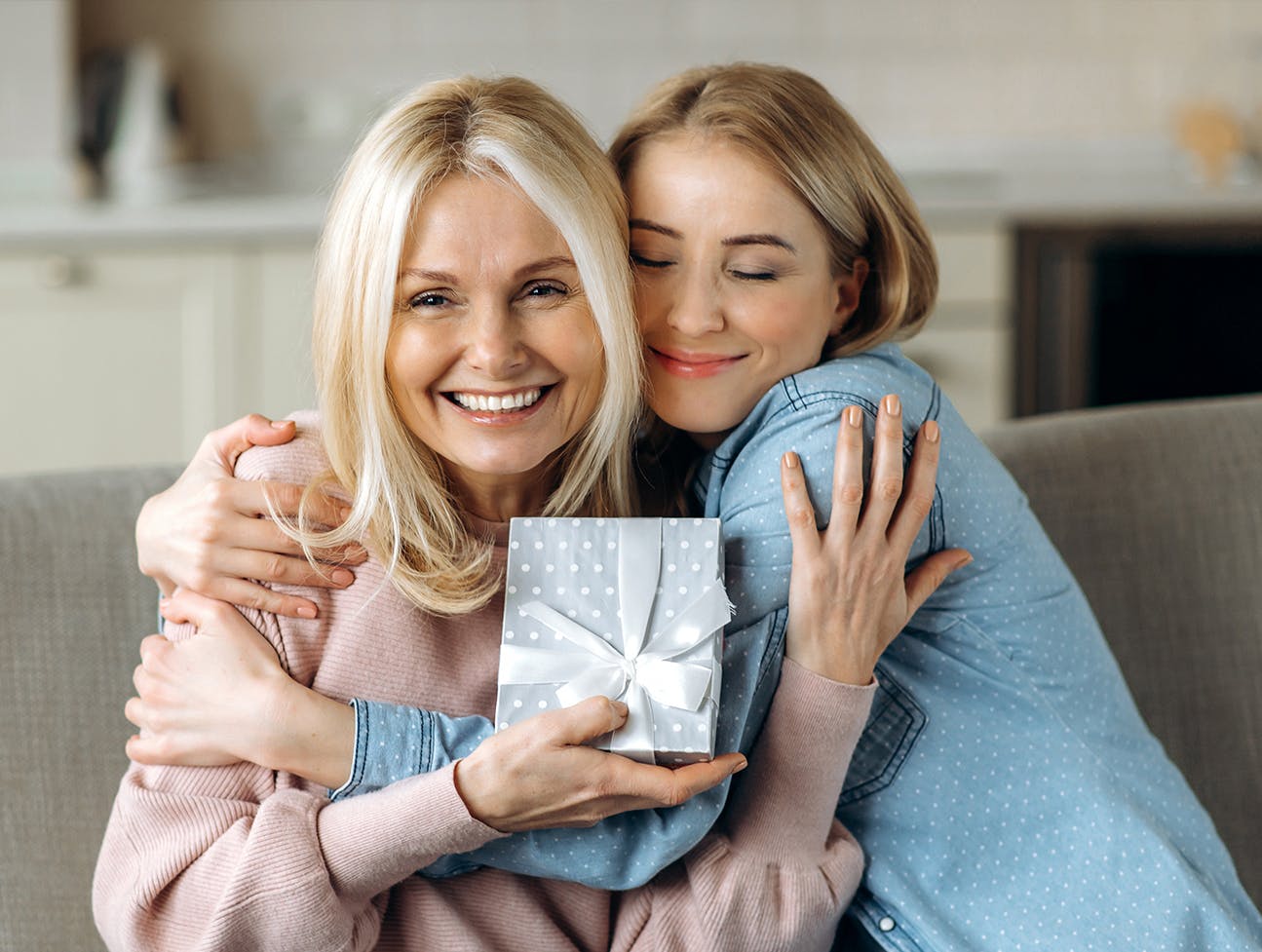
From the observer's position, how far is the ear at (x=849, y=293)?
136 cm

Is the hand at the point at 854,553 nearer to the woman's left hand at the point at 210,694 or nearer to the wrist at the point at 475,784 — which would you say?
the wrist at the point at 475,784

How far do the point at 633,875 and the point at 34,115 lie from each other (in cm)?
269

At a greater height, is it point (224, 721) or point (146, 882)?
point (224, 721)

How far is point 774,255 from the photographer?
1267mm

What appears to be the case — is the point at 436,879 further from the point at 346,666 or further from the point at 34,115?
the point at 34,115

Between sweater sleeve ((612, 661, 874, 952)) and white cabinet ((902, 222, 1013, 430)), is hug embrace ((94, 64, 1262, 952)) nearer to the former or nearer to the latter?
sweater sleeve ((612, 661, 874, 952))

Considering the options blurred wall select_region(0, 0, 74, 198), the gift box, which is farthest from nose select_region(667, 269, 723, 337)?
blurred wall select_region(0, 0, 74, 198)

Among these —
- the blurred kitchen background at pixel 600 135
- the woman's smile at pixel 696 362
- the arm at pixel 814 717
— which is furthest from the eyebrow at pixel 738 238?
the blurred kitchen background at pixel 600 135

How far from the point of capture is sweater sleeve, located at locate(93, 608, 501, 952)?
108cm

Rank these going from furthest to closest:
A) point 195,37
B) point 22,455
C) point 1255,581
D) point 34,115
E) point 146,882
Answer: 1. point 195,37
2. point 34,115
3. point 22,455
4. point 1255,581
5. point 146,882

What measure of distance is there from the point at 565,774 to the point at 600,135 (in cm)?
222

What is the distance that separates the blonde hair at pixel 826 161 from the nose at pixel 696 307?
0.37ft

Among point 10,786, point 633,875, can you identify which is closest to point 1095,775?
point 633,875

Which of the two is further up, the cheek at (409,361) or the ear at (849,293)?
the ear at (849,293)
